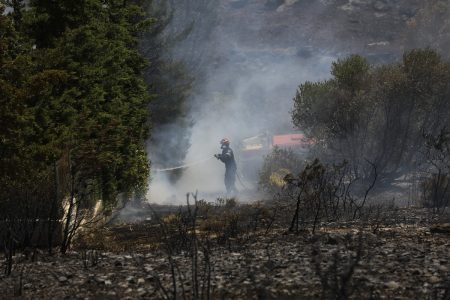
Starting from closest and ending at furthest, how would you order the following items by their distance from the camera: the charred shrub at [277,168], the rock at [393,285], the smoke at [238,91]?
the rock at [393,285], the charred shrub at [277,168], the smoke at [238,91]

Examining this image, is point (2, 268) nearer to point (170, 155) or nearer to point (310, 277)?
point (310, 277)

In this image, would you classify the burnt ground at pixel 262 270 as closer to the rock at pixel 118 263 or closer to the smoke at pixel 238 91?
the rock at pixel 118 263

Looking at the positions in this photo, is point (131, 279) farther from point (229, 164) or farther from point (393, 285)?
point (229, 164)

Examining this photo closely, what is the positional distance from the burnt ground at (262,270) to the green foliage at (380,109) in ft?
60.1

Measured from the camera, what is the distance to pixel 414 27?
7069 cm

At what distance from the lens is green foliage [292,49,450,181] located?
29.3 m

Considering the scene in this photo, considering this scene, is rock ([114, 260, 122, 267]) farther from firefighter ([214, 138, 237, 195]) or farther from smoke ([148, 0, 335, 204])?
smoke ([148, 0, 335, 204])

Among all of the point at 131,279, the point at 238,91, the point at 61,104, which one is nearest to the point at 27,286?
the point at 131,279

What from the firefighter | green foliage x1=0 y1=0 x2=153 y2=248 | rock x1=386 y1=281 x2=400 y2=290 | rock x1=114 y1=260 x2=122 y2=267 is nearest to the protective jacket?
the firefighter

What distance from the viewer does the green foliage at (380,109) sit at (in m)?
29.3

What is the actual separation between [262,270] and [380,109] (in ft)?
78.7

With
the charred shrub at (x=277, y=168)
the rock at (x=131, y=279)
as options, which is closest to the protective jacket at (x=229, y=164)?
the charred shrub at (x=277, y=168)

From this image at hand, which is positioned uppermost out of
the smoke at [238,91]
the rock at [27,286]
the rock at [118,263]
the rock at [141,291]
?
the smoke at [238,91]

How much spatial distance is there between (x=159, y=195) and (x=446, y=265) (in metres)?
29.0
